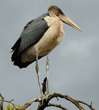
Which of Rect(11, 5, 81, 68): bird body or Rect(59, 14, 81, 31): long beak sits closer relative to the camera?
Rect(11, 5, 81, 68): bird body

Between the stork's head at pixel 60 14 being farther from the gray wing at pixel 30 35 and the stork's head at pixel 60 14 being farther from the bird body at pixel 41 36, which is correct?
the gray wing at pixel 30 35

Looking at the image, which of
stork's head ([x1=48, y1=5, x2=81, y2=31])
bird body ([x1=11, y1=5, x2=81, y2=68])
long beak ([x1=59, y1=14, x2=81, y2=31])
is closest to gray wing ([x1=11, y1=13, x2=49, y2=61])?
bird body ([x1=11, y1=5, x2=81, y2=68])

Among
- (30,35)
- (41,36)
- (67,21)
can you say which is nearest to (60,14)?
(67,21)

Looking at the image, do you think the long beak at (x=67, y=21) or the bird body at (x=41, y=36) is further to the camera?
the long beak at (x=67, y=21)

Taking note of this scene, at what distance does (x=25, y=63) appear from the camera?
6.47 m

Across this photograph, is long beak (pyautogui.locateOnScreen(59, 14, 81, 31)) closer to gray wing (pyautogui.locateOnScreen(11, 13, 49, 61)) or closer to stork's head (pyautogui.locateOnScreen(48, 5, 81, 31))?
stork's head (pyautogui.locateOnScreen(48, 5, 81, 31))

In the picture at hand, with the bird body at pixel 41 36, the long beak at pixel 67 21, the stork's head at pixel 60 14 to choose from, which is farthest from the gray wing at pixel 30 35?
the long beak at pixel 67 21

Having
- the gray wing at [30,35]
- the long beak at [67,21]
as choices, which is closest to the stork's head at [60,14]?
the long beak at [67,21]

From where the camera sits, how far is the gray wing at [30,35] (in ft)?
18.5

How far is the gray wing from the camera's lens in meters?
5.62

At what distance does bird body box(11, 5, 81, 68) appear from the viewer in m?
5.57

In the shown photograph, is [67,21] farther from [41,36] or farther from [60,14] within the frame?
[41,36]

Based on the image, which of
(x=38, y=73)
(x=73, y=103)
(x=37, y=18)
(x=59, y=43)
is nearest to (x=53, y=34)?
(x=59, y=43)

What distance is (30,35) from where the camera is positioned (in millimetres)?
Result: 5824
